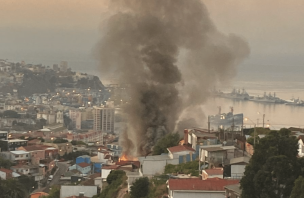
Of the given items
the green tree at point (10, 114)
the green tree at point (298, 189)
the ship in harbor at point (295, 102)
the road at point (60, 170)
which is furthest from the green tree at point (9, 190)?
the green tree at point (10, 114)

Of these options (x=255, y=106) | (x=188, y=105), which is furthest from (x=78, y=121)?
(x=188, y=105)

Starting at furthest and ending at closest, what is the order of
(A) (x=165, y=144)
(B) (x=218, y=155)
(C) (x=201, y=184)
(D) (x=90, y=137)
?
(D) (x=90, y=137)
(A) (x=165, y=144)
(B) (x=218, y=155)
(C) (x=201, y=184)

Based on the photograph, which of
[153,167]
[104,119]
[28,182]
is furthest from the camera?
[104,119]

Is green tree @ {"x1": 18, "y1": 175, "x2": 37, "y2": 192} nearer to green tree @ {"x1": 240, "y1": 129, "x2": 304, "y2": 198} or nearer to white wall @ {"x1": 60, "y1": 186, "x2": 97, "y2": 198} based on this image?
white wall @ {"x1": 60, "y1": 186, "x2": 97, "y2": 198}

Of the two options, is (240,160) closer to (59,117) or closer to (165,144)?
(165,144)

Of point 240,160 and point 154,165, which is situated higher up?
point 240,160

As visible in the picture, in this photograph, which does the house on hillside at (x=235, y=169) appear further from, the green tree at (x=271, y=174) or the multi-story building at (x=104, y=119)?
the multi-story building at (x=104, y=119)

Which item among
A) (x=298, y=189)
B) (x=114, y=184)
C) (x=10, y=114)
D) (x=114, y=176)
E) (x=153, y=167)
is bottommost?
(x=10, y=114)

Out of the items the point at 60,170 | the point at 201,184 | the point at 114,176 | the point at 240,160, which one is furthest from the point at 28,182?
the point at 201,184
